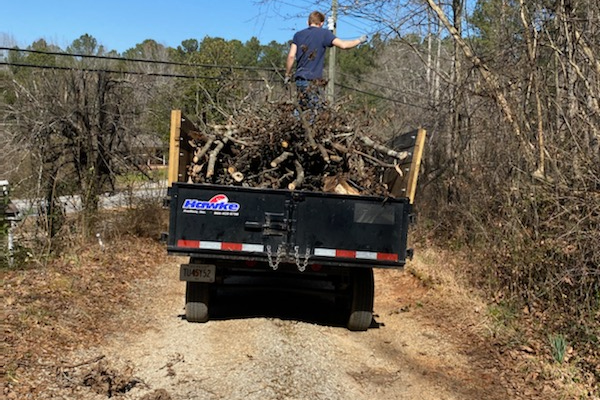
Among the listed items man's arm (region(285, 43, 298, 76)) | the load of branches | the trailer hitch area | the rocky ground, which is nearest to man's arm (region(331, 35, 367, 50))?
man's arm (region(285, 43, 298, 76))

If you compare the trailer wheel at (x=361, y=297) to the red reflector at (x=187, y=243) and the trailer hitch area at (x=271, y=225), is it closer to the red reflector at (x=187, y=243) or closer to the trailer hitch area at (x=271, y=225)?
the trailer hitch area at (x=271, y=225)

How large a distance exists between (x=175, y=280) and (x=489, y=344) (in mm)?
5504

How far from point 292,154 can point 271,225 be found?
116 centimetres

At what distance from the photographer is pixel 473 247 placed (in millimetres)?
9617

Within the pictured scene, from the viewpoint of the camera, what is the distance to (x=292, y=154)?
6652mm

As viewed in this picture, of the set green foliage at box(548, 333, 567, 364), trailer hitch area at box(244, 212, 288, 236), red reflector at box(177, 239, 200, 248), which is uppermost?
trailer hitch area at box(244, 212, 288, 236)

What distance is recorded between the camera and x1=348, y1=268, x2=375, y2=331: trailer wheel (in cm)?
666

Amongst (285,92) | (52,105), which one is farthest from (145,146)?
(285,92)

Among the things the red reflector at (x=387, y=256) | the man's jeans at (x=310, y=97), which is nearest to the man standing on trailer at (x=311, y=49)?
the man's jeans at (x=310, y=97)

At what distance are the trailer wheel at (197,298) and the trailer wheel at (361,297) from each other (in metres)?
1.68

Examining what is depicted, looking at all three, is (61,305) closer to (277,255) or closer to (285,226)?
(277,255)

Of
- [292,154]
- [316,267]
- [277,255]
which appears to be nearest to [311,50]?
[292,154]

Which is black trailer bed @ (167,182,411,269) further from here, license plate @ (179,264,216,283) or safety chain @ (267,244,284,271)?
license plate @ (179,264,216,283)

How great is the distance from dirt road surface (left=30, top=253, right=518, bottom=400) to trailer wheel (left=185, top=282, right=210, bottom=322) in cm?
19
